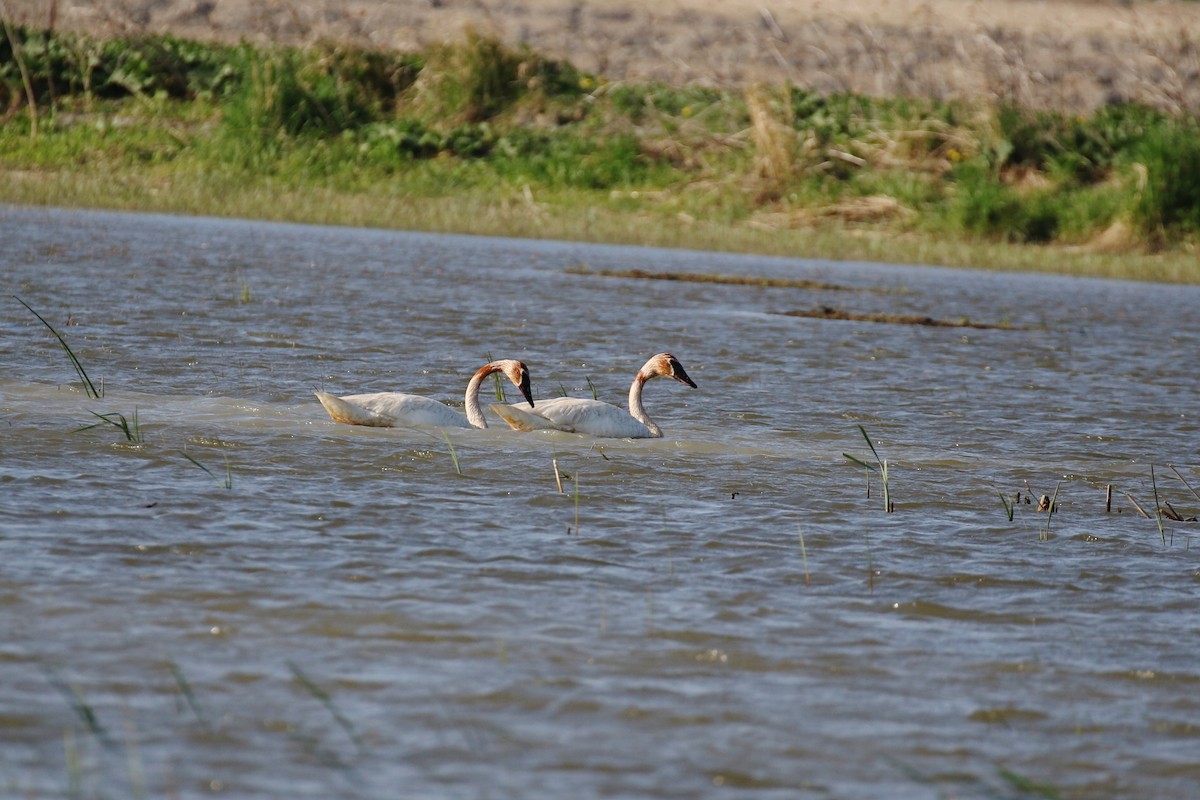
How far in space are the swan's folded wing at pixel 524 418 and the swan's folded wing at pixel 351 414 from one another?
0.56m

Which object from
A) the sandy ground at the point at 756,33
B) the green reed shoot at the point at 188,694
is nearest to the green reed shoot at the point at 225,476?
the green reed shoot at the point at 188,694

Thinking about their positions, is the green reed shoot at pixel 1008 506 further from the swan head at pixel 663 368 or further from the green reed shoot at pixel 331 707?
the green reed shoot at pixel 331 707

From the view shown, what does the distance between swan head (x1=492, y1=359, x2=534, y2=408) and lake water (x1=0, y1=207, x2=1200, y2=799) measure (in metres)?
0.24

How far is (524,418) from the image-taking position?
8320 millimetres

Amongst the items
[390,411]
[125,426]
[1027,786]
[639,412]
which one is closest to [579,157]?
[639,412]

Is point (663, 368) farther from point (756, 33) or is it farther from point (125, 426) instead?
point (756, 33)

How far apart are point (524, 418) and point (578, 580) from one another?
9.76 feet

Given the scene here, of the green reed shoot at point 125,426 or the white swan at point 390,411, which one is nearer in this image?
the green reed shoot at point 125,426

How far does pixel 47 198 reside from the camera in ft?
66.0

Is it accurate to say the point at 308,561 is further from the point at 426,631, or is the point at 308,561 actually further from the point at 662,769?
the point at 662,769

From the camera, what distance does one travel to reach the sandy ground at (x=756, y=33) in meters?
30.3

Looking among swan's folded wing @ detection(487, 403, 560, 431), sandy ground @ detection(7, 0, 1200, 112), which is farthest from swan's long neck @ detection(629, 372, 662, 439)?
sandy ground @ detection(7, 0, 1200, 112)

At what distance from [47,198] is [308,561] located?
16.0 meters

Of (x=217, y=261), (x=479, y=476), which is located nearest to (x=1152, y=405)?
(x=479, y=476)
